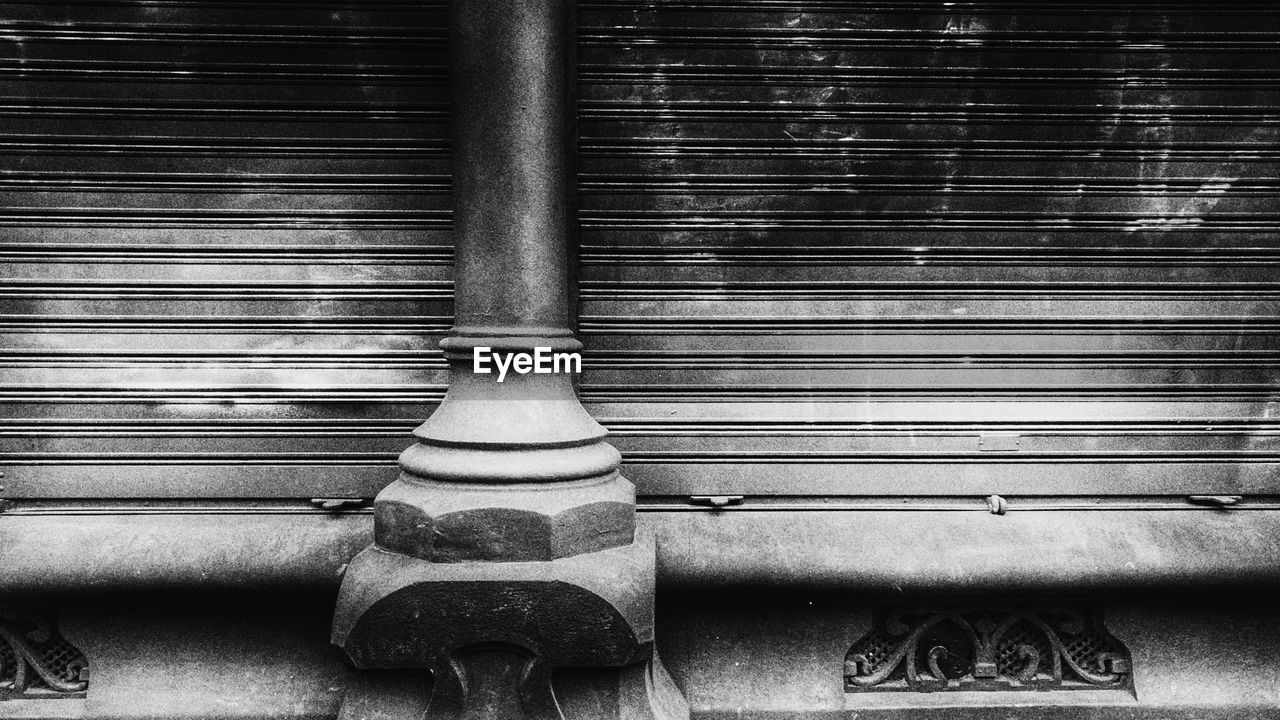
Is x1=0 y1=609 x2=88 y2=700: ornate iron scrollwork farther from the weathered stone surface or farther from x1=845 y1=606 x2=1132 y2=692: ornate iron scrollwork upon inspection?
x1=845 y1=606 x2=1132 y2=692: ornate iron scrollwork

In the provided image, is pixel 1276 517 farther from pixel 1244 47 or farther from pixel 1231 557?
pixel 1244 47

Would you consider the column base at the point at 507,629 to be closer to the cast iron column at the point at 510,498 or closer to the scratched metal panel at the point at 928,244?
the cast iron column at the point at 510,498

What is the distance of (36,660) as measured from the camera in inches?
107

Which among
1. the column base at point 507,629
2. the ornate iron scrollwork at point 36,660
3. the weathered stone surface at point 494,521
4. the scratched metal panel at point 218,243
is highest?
the scratched metal panel at point 218,243

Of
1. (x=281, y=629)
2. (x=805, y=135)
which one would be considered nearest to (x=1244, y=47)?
(x=805, y=135)

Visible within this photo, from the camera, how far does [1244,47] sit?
9.59ft

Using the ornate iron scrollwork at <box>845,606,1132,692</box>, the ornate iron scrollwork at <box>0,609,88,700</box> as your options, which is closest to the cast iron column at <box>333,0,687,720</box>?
the ornate iron scrollwork at <box>845,606,1132,692</box>

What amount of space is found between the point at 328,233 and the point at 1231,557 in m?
3.86

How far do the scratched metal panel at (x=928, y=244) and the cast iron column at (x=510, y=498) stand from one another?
45cm

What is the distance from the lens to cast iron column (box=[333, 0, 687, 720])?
2.18m

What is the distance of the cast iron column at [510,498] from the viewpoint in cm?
218

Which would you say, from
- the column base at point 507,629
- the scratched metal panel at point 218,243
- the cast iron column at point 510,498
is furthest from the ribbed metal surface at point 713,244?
the column base at point 507,629

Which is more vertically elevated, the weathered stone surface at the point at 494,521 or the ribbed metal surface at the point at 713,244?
the ribbed metal surface at the point at 713,244

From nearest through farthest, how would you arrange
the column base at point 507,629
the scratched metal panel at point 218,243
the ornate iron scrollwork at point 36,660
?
the column base at point 507,629, the ornate iron scrollwork at point 36,660, the scratched metal panel at point 218,243
